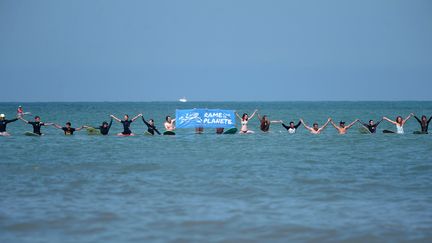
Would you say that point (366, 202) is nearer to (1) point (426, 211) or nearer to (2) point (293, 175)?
(1) point (426, 211)

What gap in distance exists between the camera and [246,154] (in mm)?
27828

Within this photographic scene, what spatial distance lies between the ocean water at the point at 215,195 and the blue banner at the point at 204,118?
28.3ft

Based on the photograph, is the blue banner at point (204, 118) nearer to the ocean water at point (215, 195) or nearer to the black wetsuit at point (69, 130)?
the black wetsuit at point (69, 130)

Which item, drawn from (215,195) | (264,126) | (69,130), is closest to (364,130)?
(264,126)

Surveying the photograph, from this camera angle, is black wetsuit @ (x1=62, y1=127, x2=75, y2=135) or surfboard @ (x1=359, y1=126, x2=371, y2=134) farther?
surfboard @ (x1=359, y1=126, x2=371, y2=134)

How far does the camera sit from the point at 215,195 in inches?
654

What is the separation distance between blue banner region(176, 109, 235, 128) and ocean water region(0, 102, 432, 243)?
28.3ft

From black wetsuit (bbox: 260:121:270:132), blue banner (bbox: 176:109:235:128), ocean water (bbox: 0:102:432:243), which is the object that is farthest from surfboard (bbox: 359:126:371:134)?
ocean water (bbox: 0:102:432:243)

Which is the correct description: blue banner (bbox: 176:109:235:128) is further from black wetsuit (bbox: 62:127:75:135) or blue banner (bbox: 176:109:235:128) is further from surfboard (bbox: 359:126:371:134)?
surfboard (bbox: 359:126:371:134)

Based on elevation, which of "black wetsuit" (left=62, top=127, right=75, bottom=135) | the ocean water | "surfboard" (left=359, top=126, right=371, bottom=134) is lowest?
the ocean water

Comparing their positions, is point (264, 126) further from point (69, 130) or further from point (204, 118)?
point (69, 130)

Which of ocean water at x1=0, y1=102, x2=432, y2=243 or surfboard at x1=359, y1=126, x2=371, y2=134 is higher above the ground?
surfboard at x1=359, y1=126, x2=371, y2=134

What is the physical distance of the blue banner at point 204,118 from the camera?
1527 inches

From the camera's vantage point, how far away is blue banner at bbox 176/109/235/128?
1527 inches
